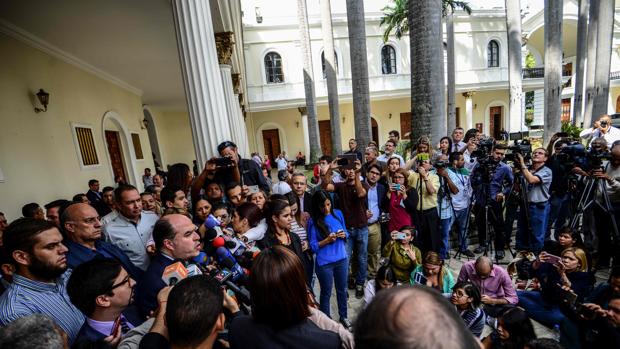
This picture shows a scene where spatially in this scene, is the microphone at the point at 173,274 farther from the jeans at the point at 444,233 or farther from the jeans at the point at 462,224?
the jeans at the point at 462,224

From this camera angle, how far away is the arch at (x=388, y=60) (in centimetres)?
1888

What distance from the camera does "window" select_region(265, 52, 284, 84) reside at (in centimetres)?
1742

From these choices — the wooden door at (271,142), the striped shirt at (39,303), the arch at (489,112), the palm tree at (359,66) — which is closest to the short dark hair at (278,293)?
the striped shirt at (39,303)

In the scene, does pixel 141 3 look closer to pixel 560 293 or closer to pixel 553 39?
pixel 560 293

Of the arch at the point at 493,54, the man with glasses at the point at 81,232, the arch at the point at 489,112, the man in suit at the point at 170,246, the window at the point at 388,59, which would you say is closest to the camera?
the man in suit at the point at 170,246

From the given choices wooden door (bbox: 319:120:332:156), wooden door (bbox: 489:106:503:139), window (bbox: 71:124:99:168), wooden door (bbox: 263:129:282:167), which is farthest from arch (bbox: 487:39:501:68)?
window (bbox: 71:124:99:168)

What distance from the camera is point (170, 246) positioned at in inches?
69.6

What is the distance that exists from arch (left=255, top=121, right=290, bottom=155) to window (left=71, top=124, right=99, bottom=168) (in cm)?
1275

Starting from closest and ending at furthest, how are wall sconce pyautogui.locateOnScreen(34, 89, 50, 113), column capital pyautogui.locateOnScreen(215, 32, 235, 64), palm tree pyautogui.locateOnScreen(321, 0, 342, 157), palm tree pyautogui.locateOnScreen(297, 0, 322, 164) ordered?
wall sconce pyautogui.locateOnScreen(34, 89, 50, 113) < column capital pyautogui.locateOnScreen(215, 32, 235, 64) < palm tree pyautogui.locateOnScreen(321, 0, 342, 157) < palm tree pyautogui.locateOnScreen(297, 0, 322, 164)

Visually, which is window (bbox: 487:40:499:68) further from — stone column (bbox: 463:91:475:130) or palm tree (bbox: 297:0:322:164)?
palm tree (bbox: 297:0:322:164)

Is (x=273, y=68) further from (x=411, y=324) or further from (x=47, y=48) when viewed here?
(x=411, y=324)

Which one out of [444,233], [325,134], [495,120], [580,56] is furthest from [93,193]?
[495,120]

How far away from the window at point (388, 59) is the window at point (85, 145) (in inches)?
687

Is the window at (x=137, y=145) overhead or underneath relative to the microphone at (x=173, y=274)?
overhead
